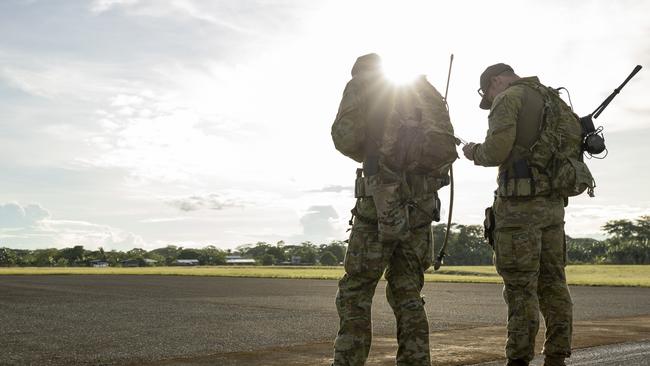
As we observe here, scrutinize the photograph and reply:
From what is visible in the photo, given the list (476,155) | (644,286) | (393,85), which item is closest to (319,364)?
(476,155)

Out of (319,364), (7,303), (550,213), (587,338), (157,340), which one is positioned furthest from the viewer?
(7,303)

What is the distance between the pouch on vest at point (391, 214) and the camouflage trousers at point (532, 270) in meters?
1.15

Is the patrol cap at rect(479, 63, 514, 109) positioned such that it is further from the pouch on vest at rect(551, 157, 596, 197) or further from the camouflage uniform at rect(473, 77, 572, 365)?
the pouch on vest at rect(551, 157, 596, 197)

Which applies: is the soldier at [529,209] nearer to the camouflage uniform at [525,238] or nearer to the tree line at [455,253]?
the camouflage uniform at [525,238]

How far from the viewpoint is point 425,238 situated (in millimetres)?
A: 4086

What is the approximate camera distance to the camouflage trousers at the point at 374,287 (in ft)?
12.8

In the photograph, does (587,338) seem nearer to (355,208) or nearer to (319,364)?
(319,364)

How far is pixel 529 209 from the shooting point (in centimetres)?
466

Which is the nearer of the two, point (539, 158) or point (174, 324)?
point (539, 158)

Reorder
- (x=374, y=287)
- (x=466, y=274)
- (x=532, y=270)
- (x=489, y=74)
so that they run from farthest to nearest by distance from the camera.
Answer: (x=466, y=274)
(x=489, y=74)
(x=532, y=270)
(x=374, y=287)

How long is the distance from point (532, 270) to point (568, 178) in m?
0.79

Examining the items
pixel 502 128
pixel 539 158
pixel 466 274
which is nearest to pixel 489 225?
pixel 539 158

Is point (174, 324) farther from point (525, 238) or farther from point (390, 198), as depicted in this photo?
point (390, 198)

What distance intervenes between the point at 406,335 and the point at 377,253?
58cm
